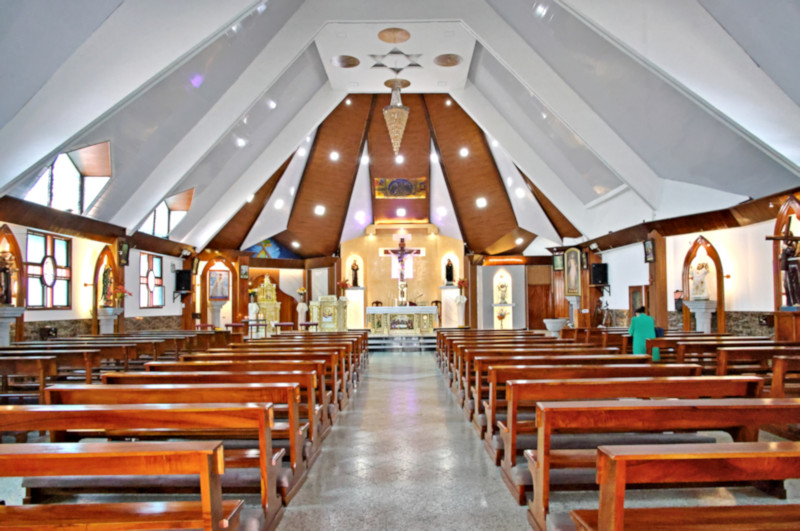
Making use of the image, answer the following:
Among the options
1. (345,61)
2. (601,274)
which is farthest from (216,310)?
A: (601,274)

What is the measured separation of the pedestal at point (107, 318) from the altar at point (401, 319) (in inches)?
263

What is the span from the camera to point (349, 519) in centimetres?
295

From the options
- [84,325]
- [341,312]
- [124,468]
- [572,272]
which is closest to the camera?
[124,468]

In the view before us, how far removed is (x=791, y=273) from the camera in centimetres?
766

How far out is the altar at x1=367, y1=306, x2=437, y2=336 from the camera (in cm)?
1523

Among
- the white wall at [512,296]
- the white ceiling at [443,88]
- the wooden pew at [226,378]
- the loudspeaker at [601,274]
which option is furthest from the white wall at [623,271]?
the wooden pew at [226,378]

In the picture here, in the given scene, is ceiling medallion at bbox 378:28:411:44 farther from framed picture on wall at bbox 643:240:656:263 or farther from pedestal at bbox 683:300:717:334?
pedestal at bbox 683:300:717:334

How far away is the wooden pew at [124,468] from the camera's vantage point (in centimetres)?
175

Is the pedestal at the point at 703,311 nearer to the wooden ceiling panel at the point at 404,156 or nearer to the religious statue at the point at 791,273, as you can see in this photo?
the religious statue at the point at 791,273

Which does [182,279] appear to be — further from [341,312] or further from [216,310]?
[341,312]

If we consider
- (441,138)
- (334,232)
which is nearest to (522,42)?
(441,138)

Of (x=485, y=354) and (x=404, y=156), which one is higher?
(x=404, y=156)

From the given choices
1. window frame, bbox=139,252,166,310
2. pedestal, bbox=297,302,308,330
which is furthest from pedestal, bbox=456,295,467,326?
window frame, bbox=139,252,166,310

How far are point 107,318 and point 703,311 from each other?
11.7 m
